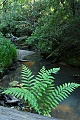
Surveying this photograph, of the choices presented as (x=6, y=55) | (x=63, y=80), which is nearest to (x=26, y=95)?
(x=63, y=80)

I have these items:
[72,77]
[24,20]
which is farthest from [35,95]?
[24,20]

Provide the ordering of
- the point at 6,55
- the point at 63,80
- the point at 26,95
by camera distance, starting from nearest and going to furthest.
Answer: the point at 26,95 < the point at 63,80 < the point at 6,55

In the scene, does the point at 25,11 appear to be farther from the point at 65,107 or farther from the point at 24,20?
the point at 65,107

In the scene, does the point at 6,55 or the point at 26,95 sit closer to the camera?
the point at 26,95

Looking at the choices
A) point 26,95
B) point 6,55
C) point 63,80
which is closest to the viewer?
point 26,95

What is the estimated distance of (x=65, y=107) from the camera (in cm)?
542

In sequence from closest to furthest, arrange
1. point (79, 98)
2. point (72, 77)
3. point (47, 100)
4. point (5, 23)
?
point (47, 100) → point (79, 98) → point (72, 77) → point (5, 23)

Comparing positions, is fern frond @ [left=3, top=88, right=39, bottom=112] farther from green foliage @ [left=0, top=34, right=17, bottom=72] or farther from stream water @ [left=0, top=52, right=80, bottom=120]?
green foliage @ [left=0, top=34, right=17, bottom=72]

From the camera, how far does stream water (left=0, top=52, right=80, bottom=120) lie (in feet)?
16.5

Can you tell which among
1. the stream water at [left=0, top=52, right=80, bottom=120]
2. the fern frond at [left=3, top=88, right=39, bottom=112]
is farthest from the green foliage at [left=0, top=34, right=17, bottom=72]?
the fern frond at [left=3, top=88, right=39, bottom=112]

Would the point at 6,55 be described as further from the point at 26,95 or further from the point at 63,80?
the point at 26,95

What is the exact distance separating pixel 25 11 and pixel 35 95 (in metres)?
16.9

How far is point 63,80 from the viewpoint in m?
7.74

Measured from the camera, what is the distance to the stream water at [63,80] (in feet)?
16.5
